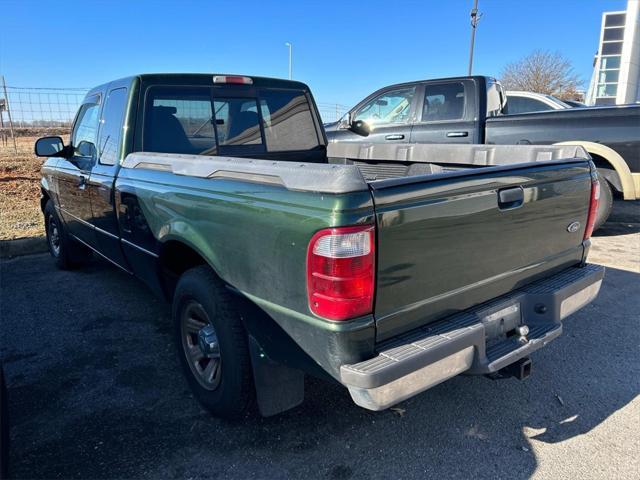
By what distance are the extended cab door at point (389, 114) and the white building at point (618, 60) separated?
738 inches

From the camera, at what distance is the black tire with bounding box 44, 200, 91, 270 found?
533cm

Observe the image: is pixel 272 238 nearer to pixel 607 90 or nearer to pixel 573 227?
pixel 573 227

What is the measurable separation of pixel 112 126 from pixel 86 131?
0.92m

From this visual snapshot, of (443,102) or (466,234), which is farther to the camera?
(443,102)

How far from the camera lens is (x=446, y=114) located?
24.5ft

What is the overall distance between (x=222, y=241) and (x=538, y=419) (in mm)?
2040

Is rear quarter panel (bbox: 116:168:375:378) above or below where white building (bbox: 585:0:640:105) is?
below

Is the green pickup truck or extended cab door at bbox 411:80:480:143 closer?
the green pickup truck

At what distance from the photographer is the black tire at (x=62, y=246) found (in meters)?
5.33

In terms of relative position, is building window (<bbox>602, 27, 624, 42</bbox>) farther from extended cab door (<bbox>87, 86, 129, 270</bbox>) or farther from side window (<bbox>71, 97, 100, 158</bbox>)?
extended cab door (<bbox>87, 86, 129, 270</bbox>)

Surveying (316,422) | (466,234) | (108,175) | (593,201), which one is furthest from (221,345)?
(593,201)

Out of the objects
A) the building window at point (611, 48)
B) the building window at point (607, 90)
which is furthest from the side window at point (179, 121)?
the building window at point (611, 48)

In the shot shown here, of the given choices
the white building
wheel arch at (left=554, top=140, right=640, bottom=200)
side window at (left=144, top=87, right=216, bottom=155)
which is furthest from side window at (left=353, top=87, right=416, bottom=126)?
the white building

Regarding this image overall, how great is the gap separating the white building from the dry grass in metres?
23.3
